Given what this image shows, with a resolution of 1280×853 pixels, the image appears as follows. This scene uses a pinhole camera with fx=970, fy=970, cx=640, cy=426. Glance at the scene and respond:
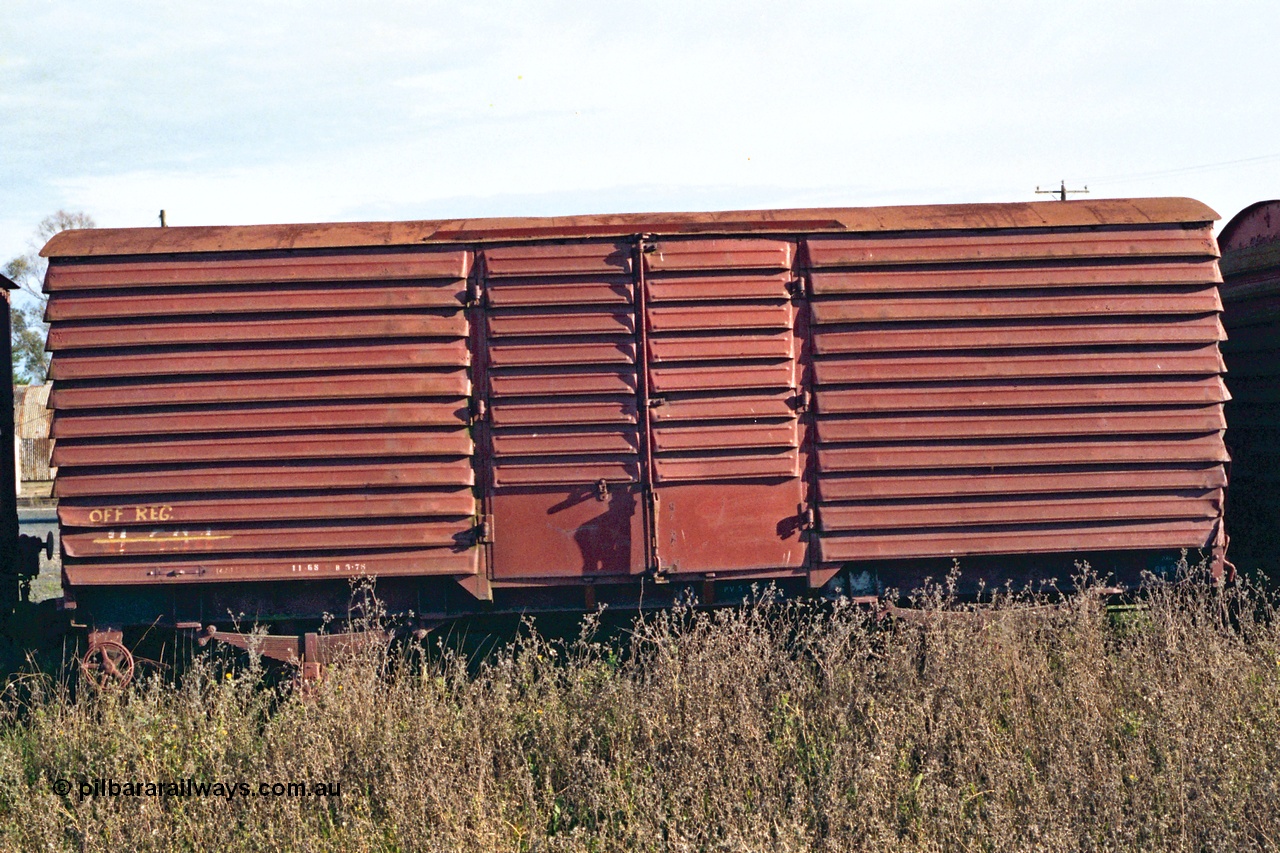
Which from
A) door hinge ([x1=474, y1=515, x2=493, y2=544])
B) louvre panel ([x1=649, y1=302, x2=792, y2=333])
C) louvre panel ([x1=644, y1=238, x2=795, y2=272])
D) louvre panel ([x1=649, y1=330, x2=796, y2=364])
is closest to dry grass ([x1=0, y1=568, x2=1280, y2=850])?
door hinge ([x1=474, y1=515, x2=493, y2=544])

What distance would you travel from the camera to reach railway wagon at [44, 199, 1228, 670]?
6629 millimetres

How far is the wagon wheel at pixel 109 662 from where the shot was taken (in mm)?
6629

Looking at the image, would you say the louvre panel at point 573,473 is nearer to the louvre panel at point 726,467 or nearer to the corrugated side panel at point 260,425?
the louvre panel at point 726,467

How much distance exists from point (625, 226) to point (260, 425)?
9.38ft

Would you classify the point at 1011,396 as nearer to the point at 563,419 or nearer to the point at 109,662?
the point at 563,419

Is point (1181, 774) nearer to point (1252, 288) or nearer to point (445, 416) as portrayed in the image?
point (445, 416)

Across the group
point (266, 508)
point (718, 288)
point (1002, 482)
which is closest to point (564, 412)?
point (718, 288)

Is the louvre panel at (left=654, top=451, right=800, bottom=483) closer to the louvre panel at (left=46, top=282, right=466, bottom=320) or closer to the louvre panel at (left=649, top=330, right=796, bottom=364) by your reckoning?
the louvre panel at (left=649, top=330, right=796, bottom=364)

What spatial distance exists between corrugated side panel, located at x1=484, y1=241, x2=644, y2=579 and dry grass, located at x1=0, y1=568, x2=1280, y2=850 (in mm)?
848

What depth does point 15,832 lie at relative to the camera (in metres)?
4.48

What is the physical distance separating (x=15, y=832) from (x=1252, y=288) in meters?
9.16

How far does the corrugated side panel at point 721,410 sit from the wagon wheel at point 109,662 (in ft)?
12.3

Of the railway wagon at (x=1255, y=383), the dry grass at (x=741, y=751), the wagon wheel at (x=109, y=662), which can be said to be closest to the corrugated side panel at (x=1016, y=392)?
the dry grass at (x=741, y=751)

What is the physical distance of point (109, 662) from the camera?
6.66 meters
